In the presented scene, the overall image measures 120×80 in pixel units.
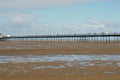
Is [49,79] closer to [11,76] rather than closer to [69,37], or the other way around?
[11,76]

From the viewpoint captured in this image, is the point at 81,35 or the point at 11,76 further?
the point at 81,35

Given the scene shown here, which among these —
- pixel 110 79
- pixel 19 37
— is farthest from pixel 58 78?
pixel 19 37

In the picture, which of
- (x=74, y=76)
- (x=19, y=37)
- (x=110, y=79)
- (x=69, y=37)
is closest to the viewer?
(x=110, y=79)

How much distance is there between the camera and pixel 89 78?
13.9 metres

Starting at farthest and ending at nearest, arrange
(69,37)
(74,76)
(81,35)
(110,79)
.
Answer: (69,37), (81,35), (74,76), (110,79)

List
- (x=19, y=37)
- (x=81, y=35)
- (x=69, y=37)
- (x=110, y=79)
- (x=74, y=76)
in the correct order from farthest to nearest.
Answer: (x=19, y=37) < (x=69, y=37) < (x=81, y=35) < (x=74, y=76) < (x=110, y=79)

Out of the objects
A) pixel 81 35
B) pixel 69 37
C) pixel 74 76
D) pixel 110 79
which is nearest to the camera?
pixel 110 79

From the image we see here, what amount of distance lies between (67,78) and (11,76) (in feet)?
9.06

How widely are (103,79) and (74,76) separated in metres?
1.52

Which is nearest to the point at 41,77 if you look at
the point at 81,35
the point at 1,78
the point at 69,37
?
the point at 1,78

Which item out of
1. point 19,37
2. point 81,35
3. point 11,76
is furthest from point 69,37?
point 11,76

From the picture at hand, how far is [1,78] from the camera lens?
14.3 meters

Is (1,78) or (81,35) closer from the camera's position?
(1,78)

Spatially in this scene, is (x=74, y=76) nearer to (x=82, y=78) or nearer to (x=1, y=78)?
(x=82, y=78)
